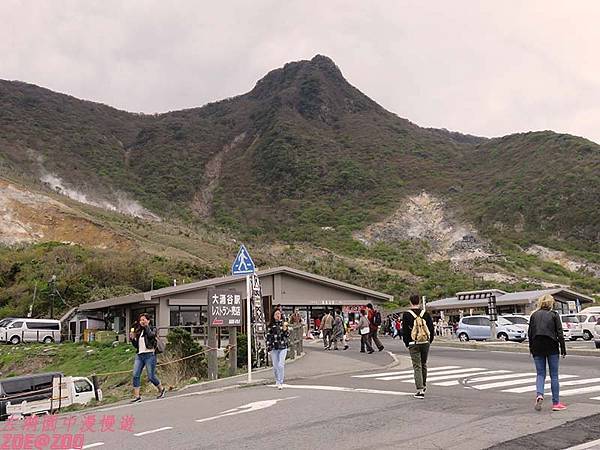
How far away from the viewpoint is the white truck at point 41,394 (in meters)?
18.4

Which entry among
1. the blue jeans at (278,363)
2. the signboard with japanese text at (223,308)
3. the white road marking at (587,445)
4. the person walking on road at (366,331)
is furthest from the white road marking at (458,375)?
the person walking on road at (366,331)

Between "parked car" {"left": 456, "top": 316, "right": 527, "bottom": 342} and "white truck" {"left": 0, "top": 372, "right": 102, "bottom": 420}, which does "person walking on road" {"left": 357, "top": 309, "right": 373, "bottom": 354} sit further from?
"parked car" {"left": 456, "top": 316, "right": 527, "bottom": 342}

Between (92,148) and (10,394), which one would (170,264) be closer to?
(10,394)

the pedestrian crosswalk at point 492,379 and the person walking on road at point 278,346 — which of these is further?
the person walking on road at point 278,346

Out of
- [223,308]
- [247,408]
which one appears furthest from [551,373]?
[223,308]

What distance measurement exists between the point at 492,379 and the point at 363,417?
18.5 ft

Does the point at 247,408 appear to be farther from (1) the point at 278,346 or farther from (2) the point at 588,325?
(2) the point at 588,325

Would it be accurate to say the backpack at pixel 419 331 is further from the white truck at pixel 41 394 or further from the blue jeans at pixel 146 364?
the white truck at pixel 41 394

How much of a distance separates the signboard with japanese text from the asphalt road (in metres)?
2.40

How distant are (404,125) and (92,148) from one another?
75192mm

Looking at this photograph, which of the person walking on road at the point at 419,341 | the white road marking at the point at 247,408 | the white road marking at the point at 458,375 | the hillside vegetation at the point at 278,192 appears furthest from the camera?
the hillside vegetation at the point at 278,192

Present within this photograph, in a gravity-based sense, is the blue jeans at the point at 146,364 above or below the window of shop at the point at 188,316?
below

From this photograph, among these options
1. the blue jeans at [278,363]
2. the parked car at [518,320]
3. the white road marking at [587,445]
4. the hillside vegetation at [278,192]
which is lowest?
the white road marking at [587,445]

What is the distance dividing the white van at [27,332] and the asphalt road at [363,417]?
92.8 ft
